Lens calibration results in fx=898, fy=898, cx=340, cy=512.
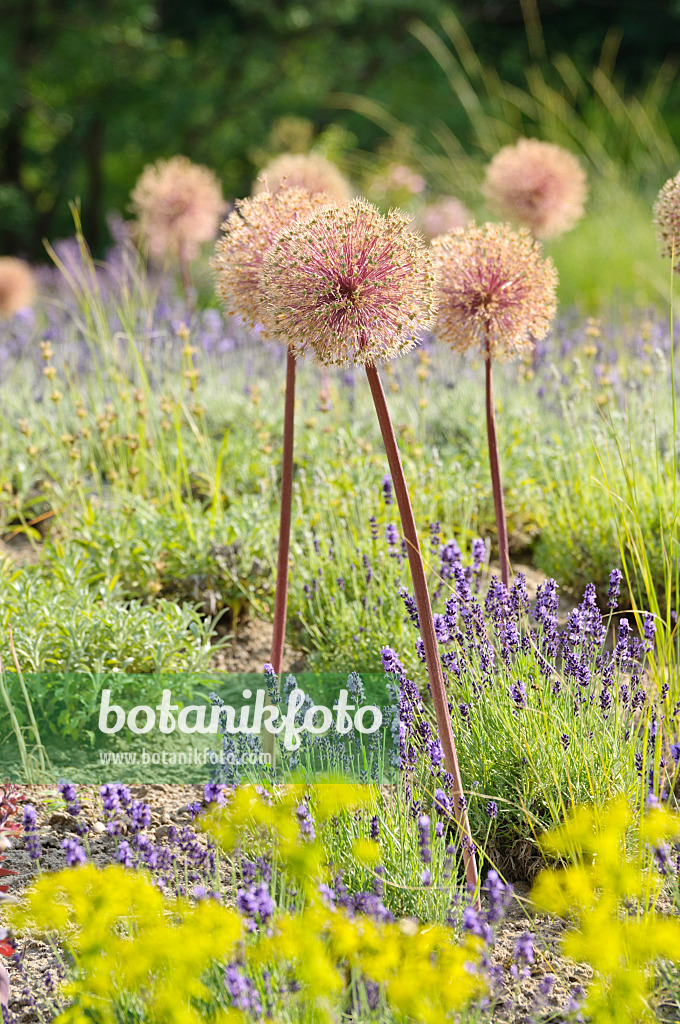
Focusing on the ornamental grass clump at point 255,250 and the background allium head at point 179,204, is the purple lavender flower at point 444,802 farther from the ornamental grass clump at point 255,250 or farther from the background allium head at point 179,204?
the background allium head at point 179,204

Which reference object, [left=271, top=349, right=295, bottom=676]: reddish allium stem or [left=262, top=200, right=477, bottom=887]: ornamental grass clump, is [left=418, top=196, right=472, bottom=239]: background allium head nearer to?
[left=271, top=349, right=295, bottom=676]: reddish allium stem

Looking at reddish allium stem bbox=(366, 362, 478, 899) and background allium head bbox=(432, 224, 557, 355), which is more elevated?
background allium head bbox=(432, 224, 557, 355)

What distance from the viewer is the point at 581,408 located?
425 cm

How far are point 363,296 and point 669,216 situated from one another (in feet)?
3.31

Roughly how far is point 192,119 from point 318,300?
12259mm

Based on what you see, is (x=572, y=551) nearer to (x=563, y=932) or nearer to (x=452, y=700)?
(x=452, y=700)

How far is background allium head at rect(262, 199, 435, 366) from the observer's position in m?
1.76

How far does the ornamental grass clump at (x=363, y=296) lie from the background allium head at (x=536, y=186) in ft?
9.78

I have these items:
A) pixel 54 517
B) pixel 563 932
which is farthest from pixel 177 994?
pixel 54 517

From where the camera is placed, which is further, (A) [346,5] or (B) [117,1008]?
(A) [346,5]

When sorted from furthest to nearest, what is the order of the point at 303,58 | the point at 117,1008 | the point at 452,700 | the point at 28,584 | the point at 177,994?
the point at 303,58 < the point at 28,584 < the point at 452,700 < the point at 117,1008 < the point at 177,994

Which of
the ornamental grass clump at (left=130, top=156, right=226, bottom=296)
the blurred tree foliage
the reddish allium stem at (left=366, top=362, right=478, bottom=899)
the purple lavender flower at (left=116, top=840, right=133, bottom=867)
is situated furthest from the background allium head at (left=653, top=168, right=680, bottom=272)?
the blurred tree foliage

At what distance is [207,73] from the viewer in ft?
42.1

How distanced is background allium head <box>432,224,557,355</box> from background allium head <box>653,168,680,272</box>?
0.97 ft
